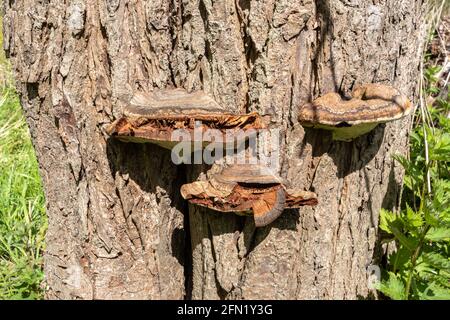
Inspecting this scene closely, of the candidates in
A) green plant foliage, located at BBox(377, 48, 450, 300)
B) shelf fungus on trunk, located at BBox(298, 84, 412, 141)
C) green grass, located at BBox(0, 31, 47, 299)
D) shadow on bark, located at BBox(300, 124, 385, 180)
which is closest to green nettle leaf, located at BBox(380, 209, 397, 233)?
green plant foliage, located at BBox(377, 48, 450, 300)

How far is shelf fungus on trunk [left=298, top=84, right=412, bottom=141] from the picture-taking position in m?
2.15

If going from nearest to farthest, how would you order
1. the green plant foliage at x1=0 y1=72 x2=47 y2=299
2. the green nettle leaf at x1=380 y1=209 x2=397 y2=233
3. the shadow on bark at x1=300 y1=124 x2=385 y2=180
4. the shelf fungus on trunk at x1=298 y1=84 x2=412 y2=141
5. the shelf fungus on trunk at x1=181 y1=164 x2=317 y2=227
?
1. the shelf fungus on trunk at x1=298 y1=84 x2=412 y2=141
2. the shelf fungus on trunk at x1=181 y1=164 x2=317 y2=227
3. the shadow on bark at x1=300 y1=124 x2=385 y2=180
4. the green nettle leaf at x1=380 y1=209 x2=397 y2=233
5. the green plant foliage at x1=0 y1=72 x2=47 y2=299

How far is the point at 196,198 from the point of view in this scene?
242cm

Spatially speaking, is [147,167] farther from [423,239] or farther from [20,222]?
[20,222]

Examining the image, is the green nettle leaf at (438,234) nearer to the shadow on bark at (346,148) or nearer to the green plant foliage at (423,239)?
the green plant foliage at (423,239)

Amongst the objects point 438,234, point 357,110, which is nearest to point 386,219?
point 438,234

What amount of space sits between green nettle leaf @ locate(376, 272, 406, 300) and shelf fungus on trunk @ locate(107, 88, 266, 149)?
4.40 ft

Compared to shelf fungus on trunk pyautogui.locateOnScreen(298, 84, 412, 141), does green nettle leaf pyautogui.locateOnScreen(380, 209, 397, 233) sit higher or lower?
lower

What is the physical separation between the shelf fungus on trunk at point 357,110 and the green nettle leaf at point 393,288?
3.41ft

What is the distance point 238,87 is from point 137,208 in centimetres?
108

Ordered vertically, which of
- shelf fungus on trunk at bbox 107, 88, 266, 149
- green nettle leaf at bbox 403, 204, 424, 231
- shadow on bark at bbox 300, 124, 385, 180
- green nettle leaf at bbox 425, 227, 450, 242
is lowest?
green nettle leaf at bbox 425, 227, 450, 242

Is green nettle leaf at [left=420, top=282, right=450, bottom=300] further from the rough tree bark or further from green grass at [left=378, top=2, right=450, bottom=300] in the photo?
the rough tree bark

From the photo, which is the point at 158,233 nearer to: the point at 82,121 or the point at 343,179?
the point at 82,121

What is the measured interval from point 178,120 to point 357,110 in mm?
930
